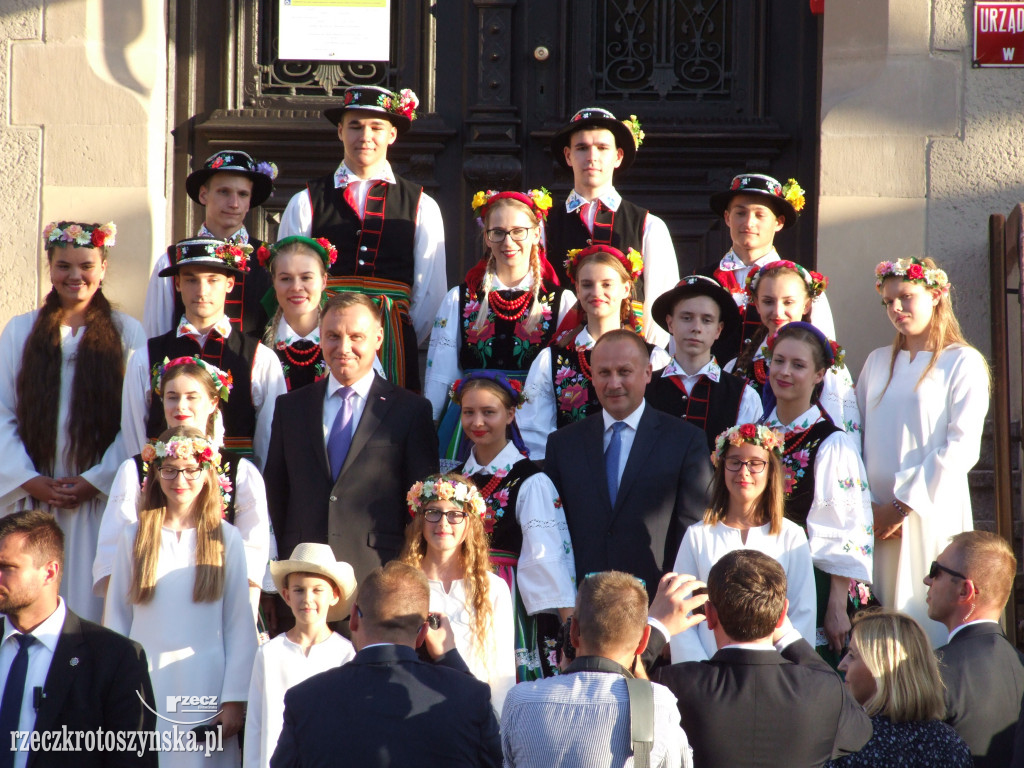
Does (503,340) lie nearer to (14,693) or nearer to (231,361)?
(231,361)

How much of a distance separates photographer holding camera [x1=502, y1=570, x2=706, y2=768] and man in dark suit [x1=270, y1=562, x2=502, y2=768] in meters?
0.11

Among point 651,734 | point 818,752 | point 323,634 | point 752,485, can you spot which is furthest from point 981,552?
point 323,634

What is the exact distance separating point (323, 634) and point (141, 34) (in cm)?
377

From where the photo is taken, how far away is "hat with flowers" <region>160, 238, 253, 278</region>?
6098mm

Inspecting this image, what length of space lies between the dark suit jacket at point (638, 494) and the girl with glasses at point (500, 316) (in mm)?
859

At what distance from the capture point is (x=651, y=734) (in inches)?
137

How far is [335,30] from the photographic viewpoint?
7.61 metres

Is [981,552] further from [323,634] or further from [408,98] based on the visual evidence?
[408,98]

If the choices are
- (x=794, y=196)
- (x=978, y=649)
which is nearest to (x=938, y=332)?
(x=794, y=196)

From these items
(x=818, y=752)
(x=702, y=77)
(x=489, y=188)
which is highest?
(x=702, y=77)

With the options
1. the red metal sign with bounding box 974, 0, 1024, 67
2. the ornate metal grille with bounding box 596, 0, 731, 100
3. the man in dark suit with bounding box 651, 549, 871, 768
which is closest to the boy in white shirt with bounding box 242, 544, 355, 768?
the man in dark suit with bounding box 651, 549, 871, 768

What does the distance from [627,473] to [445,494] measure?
2.32 feet

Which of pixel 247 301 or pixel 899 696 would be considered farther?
pixel 247 301

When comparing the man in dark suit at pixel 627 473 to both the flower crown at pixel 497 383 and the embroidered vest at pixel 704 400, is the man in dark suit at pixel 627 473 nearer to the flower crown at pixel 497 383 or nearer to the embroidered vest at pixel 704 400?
the flower crown at pixel 497 383
